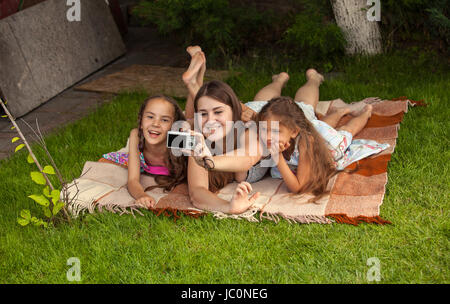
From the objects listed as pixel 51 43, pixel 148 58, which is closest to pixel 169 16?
pixel 148 58

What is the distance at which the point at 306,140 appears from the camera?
3.38 meters

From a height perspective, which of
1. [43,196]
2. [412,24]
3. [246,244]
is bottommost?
[246,244]

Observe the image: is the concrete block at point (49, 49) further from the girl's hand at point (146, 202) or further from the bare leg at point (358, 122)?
the bare leg at point (358, 122)

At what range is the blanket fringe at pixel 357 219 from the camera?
9.77 ft

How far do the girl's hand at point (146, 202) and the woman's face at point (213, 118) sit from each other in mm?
509

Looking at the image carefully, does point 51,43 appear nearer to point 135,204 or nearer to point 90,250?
point 135,204

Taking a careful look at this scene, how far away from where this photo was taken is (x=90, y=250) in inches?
116

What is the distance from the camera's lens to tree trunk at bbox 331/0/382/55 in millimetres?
Answer: 5754

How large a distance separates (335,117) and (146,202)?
1779mm

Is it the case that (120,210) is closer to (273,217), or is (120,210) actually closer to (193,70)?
(273,217)

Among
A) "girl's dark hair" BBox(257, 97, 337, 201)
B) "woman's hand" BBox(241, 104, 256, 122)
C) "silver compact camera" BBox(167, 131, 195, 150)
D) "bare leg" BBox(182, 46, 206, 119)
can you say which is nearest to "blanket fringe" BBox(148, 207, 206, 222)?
"silver compact camera" BBox(167, 131, 195, 150)

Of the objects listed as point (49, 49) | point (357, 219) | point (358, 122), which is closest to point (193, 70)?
point (358, 122)

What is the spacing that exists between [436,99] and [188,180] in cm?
238

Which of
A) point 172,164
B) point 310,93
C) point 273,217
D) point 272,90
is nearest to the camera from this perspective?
point 273,217
